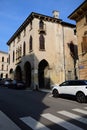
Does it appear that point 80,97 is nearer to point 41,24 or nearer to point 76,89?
point 76,89

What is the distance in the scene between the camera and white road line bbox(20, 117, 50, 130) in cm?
642

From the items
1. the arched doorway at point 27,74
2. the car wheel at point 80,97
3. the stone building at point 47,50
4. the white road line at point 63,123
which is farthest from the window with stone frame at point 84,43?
the white road line at point 63,123

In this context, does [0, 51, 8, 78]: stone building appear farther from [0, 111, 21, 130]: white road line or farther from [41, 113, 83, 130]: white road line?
[0, 111, 21, 130]: white road line

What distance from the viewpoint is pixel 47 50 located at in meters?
29.0

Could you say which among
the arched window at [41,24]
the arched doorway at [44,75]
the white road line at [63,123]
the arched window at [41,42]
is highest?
the arched window at [41,24]

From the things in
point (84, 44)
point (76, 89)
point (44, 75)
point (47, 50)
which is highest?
point (47, 50)

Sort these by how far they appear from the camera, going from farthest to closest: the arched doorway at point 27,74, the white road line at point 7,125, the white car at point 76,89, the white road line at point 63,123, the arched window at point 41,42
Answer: the arched doorway at point 27,74, the arched window at point 41,42, the white car at point 76,89, the white road line at point 63,123, the white road line at point 7,125

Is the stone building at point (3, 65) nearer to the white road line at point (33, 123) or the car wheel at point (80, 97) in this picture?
the car wheel at point (80, 97)

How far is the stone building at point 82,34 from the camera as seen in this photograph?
20078mm

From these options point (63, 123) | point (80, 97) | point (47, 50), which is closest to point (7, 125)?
point (63, 123)

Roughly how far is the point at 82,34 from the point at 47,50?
→ 8919 millimetres

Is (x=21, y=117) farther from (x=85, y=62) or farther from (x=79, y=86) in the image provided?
(x=85, y=62)

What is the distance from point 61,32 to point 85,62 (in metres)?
12.3

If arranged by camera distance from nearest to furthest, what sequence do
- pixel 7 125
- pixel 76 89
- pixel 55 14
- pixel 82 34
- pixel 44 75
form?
pixel 7 125 < pixel 76 89 < pixel 82 34 < pixel 44 75 < pixel 55 14
